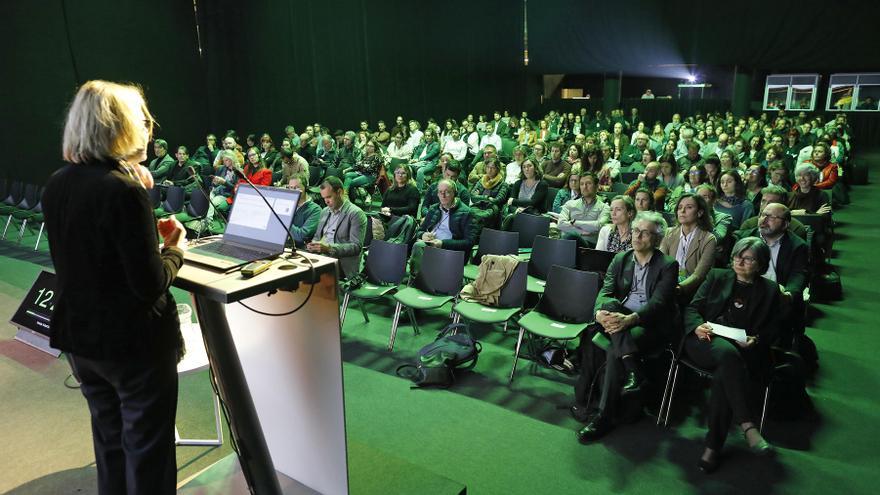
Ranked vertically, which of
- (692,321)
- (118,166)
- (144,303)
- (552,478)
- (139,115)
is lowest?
(552,478)

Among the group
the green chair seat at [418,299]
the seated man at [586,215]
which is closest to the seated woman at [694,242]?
the seated man at [586,215]

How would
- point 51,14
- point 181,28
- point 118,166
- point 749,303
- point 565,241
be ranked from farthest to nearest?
point 181,28, point 51,14, point 565,241, point 749,303, point 118,166

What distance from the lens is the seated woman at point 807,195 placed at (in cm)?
552

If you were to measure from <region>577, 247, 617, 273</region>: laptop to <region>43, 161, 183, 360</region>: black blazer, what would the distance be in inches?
131

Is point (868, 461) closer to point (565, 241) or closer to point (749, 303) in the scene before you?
point (749, 303)

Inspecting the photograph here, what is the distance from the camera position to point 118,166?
152 centimetres

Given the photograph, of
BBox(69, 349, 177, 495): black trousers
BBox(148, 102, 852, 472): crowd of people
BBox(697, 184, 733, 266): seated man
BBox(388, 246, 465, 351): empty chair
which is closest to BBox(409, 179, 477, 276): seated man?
BBox(148, 102, 852, 472): crowd of people

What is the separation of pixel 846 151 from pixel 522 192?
764 cm

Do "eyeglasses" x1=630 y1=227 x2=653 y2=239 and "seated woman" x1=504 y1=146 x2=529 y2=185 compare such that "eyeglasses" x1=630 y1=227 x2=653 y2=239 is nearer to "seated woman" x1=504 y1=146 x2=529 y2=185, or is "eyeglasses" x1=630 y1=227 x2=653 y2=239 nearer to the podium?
the podium

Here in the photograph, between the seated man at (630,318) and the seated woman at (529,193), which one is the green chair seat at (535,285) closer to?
the seated man at (630,318)

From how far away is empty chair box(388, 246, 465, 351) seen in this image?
14.2 feet

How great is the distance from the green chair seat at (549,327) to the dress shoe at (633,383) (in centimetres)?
41

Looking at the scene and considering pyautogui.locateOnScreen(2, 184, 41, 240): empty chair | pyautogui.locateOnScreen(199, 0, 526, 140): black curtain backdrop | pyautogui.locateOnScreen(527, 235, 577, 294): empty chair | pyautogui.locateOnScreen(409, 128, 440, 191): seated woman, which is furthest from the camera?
pyautogui.locateOnScreen(199, 0, 526, 140): black curtain backdrop

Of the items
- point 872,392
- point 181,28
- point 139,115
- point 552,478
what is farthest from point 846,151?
point 181,28
